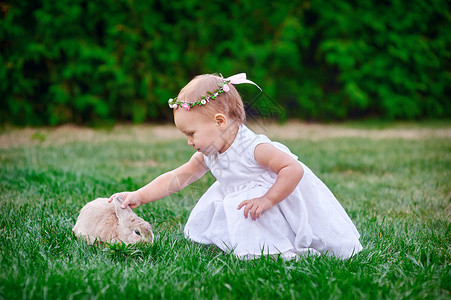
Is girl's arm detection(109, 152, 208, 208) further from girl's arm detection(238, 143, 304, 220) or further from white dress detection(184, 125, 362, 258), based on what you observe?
girl's arm detection(238, 143, 304, 220)

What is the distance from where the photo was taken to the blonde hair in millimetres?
2010

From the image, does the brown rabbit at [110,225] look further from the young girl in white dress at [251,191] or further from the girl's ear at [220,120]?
the girl's ear at [220,120]

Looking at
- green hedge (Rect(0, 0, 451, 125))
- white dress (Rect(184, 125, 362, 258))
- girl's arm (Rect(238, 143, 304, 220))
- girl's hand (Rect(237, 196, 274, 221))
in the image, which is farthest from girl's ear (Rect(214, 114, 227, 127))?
green hedge (Rect(0, 0, 451, 125))

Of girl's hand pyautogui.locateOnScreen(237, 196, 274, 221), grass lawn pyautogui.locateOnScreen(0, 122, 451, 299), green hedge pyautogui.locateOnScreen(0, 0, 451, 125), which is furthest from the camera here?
green hedge pyautogui.locateOnScreen(0, 0, 451, 125)

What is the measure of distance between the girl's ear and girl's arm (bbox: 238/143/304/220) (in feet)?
0.89

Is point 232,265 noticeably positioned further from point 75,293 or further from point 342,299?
point 75,293

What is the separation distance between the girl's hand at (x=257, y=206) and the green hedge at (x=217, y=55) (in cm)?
549

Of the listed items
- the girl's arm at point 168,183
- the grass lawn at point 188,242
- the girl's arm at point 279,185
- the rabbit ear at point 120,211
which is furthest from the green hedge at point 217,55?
the girl's arm at point 279,185

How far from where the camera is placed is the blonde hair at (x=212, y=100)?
Answer: 2.01 meters

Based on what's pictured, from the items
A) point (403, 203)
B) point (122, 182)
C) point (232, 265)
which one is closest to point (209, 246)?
point (232, 265)

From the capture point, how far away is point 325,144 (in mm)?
5543

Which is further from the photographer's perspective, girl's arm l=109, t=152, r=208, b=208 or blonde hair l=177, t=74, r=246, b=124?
girl's arm l=109, t=152, r=208, b=208

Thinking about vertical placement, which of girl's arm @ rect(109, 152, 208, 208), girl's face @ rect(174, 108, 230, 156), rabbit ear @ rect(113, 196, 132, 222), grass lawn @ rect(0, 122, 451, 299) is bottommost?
grass lawn @ rect(0, 122, 451, 299)

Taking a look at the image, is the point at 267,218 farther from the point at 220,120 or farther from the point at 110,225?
the point at 110,225
